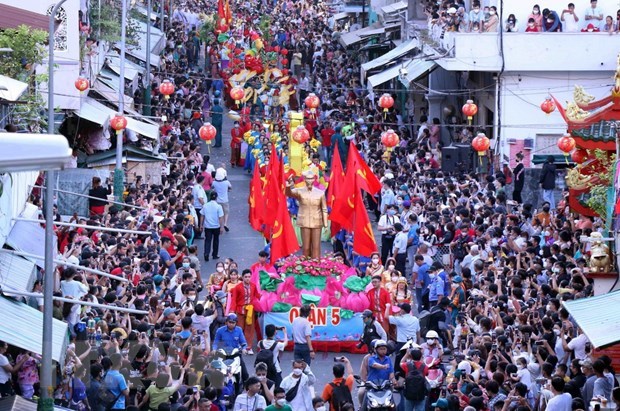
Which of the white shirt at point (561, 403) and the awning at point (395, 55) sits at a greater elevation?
the awning at point (395, 55)

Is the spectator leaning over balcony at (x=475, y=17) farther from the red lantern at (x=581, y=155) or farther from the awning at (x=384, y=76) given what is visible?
the red lantern at (x=581, y=155)

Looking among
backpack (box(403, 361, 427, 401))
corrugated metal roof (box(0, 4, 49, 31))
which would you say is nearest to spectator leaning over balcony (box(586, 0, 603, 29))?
corrugated metal roof (box(0, 4, 49, 31))

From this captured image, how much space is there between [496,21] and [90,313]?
1770 centimetres

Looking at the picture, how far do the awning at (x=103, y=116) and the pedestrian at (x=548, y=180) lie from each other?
9.41 metres

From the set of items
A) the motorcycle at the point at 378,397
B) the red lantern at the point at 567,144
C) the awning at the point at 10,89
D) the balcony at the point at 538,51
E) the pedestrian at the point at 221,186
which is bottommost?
the motorcycle at the point at 378,397

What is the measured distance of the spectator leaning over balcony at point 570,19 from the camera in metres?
35.7

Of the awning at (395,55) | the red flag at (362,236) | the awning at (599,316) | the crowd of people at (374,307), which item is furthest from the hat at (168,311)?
the awning at (395,55)

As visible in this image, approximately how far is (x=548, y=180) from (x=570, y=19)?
5.92m

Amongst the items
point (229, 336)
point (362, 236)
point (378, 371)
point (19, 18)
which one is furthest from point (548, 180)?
point (378, 371)

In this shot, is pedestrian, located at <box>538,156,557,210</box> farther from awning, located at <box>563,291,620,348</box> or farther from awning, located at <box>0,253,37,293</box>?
awning, located at <box>563,291,620,348</box>

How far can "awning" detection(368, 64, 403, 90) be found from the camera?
42031mm

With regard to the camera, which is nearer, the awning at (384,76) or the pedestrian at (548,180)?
the pedestrian at (548,180)

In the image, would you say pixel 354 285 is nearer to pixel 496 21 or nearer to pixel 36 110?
pixel 36 110

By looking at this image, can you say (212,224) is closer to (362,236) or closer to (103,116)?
(362,236)
